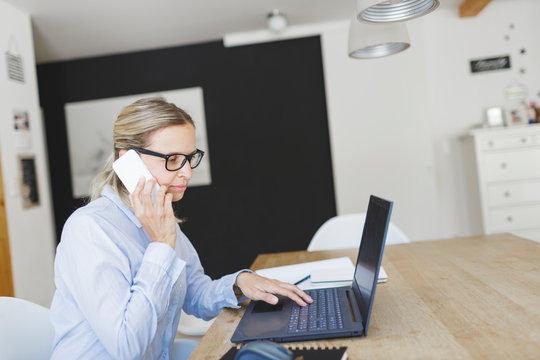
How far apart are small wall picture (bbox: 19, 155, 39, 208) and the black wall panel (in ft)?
5.60

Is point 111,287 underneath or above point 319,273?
above

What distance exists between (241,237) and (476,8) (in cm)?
341

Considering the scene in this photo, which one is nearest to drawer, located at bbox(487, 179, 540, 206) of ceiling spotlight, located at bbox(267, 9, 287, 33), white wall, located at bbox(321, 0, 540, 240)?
white wall, located at bbox(321, 0, 540, 240)

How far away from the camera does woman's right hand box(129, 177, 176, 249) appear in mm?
1219

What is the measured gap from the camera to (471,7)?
15.4 feet

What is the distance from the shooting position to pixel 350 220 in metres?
2.58

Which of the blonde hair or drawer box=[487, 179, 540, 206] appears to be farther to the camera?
drawer box=[487, 179, 540, 206]

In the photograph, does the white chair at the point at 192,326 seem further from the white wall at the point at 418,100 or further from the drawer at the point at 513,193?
the drawer at the point at 513,193

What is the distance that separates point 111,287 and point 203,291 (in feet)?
1.69

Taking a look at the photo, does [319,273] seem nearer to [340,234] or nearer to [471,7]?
[340,234]

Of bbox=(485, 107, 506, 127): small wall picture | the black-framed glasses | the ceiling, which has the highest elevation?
the ceiling

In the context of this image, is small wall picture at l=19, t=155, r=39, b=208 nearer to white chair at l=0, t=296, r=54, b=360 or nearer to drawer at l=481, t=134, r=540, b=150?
white chair at l=0, t=296, r=54, b=360

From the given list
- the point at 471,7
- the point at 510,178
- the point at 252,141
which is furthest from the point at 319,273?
the point at 471,7

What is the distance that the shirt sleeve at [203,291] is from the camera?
4.83 ft
